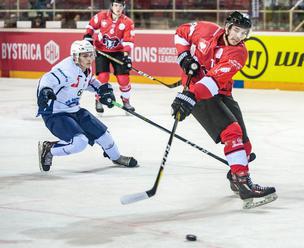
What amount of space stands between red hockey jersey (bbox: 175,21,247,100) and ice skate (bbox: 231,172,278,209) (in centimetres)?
54

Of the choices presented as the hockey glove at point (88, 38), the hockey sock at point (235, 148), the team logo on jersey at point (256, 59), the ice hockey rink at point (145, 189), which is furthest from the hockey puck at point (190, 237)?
the team logo on jersey at point (256, 59)

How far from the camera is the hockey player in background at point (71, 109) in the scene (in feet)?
19.5

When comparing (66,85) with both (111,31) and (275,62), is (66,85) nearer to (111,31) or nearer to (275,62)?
(111,31)

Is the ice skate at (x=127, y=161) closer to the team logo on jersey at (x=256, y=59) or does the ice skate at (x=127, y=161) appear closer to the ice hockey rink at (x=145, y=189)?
the ice hockey rink at (x=145, y=189)

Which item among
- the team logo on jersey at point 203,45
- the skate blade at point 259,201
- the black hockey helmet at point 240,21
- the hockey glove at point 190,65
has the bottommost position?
the skate blade at point 259,201

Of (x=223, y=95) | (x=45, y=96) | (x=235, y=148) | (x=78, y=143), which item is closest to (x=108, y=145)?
(x=78, y=143)

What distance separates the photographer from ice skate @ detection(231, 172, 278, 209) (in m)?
4.88

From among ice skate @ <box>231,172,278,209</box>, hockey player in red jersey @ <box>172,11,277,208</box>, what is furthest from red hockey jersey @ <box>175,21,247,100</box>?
ice skate @ <box>231,172,278,209</box>

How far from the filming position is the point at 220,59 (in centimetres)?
502

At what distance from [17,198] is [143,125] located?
3.56m

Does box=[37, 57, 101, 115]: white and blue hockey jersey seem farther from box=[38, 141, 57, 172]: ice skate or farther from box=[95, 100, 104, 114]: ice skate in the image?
box=[95, 100, 104, 114]: ice skate

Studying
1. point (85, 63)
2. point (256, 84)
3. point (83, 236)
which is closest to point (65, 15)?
point (256, 84)

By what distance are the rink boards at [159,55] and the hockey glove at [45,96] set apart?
6555 mm

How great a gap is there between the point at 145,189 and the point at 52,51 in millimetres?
8863
